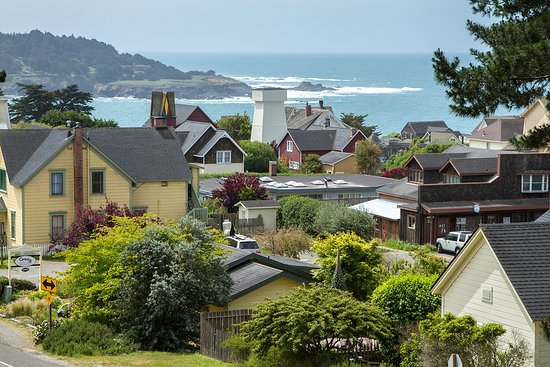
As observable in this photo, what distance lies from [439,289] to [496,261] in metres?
2.50

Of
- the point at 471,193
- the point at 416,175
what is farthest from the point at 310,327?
the point at 416,175

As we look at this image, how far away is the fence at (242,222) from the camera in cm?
6369

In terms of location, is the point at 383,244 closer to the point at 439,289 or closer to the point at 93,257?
the point at 93,257

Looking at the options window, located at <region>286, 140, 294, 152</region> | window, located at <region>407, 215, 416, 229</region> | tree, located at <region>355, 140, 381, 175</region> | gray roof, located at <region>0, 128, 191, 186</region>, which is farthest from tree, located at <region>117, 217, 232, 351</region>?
window, located at <region>286, 140, 294, 152</region>

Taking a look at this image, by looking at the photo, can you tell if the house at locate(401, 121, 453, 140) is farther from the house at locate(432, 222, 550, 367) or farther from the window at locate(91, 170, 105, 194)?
the house at locate(432, 222, 550, 367)

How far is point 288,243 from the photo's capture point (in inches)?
2162

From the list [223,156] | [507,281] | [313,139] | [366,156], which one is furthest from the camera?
[313,139]

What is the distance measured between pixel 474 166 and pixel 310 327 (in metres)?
38.8

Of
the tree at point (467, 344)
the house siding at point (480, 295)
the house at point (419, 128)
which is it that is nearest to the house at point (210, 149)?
the house siding at point (480, 295)

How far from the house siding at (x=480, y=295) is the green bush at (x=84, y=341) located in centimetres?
1026

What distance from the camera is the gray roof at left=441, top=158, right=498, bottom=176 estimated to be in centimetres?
6538

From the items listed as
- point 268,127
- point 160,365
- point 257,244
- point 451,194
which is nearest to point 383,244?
point 451,194

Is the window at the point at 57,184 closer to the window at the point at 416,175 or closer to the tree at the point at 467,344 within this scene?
the window at the point at 416,175

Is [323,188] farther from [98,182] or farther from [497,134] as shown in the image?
[497,134]
